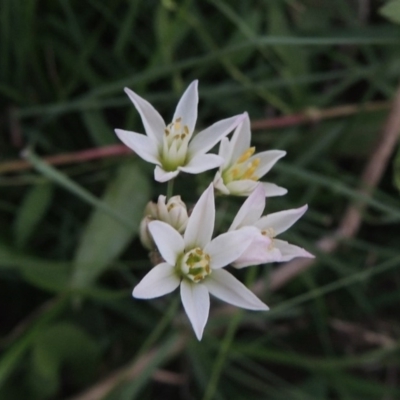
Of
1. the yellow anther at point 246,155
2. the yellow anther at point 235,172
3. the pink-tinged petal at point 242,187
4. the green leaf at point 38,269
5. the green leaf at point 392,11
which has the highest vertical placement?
the green leaf at point 392,11

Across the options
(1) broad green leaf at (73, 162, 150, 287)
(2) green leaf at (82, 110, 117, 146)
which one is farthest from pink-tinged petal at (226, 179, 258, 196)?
(2) green leaf at (82, 110, 117, 146)

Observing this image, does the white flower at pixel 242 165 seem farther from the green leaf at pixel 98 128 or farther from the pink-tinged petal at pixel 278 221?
the green leaf at pixel 98 128

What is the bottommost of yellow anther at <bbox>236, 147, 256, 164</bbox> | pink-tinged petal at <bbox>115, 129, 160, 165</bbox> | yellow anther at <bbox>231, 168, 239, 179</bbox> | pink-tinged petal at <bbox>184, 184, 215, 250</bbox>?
pink-tinged petal at <bbox>184, 184, 215, 250</bbox>

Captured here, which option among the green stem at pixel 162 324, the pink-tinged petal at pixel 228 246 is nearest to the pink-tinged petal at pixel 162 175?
the pink-tinged petal at pixel 228 246

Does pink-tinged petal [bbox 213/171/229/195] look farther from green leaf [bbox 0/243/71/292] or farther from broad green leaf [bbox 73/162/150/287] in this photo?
green leaf [bbox 0/243/71/292]

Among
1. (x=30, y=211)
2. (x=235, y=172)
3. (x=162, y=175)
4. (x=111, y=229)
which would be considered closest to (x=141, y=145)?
(x=162, y=175)

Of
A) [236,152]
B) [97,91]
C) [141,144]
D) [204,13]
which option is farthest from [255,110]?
[141,144]

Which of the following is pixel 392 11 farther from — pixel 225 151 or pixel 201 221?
pixel 201 221

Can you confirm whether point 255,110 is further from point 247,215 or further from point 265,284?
point 247,215
